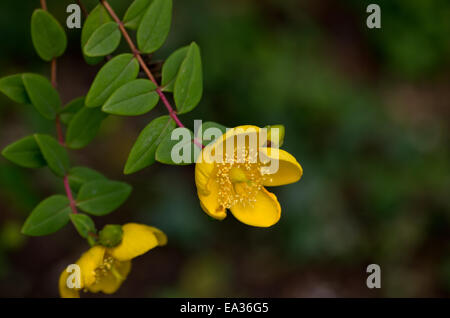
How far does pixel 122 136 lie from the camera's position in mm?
3109

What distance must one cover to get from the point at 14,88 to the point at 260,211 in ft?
2.87

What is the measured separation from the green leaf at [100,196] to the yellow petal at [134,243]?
0.10m

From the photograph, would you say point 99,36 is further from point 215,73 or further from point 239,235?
point 239,235

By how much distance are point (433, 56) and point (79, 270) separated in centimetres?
293

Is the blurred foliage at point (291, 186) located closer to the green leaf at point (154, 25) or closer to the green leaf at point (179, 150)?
the green leaf at point (154, 25)

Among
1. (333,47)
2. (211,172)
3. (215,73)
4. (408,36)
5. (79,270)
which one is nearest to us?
(211,172)

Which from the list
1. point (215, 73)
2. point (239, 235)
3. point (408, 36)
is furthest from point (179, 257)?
point (408, 36)

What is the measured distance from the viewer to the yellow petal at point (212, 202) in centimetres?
128

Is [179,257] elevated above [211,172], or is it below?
above

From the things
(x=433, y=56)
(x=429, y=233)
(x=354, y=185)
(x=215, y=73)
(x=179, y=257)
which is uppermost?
(x=433, y=56)

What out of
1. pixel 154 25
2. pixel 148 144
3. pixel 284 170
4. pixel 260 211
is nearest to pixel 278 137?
pixel 284 170

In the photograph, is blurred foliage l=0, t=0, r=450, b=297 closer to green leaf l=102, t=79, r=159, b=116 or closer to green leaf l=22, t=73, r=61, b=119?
green leaf l=22, t=73, r=61, b=119

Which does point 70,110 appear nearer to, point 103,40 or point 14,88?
point 14,88

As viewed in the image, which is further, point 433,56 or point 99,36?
point 433,56
